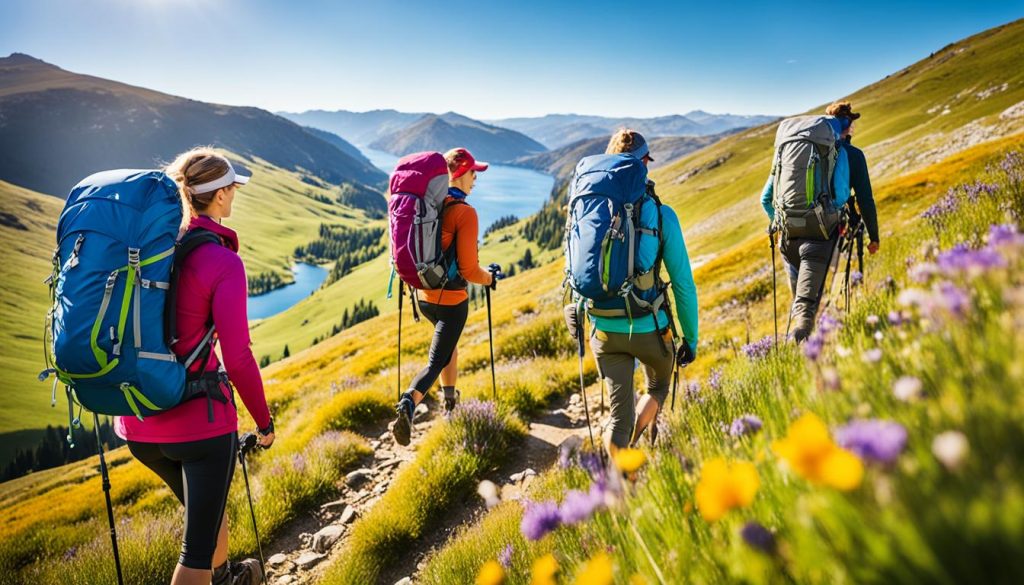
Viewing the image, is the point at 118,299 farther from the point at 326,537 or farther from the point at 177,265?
the point at 326,537

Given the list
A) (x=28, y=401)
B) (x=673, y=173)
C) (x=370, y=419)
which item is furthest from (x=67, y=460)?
(x=673, y=173)

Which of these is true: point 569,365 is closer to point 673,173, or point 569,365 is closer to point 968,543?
point 968,543

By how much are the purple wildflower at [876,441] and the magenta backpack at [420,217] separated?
5589 mm

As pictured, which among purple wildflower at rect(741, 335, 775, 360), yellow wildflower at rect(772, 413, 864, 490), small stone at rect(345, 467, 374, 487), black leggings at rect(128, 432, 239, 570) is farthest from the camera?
small stone at rect(345, 467, 374, 487)

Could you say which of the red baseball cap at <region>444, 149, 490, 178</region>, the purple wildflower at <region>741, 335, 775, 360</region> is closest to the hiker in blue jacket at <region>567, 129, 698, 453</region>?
the purple wildflower at <region>741, 335, 775, 360</region>

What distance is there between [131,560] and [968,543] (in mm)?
6890

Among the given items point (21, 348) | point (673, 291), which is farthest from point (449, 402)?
point (21, 348)

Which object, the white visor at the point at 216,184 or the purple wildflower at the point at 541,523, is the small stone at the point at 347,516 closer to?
the white visor at the point at 216,184

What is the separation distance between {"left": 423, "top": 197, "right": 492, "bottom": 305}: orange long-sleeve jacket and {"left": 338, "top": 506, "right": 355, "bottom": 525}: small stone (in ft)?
9.66

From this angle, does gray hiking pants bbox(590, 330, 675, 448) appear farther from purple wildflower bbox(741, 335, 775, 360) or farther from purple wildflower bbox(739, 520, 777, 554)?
purple wildflower bbox(739, 520, 777, 554)

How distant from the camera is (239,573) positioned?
178 inches

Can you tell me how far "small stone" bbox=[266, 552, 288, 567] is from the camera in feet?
18.3

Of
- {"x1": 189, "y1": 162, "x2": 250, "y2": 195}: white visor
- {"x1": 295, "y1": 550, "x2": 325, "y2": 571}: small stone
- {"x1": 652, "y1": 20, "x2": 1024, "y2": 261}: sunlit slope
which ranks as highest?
{"x1": 652, "y1": 20, "x2": 1024, "y2": 261}: sunlit slope

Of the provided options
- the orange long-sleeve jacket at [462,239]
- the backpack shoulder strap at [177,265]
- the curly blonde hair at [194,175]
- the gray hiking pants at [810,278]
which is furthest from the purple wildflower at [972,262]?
the orange long-sleeve jacket at [462,239]
